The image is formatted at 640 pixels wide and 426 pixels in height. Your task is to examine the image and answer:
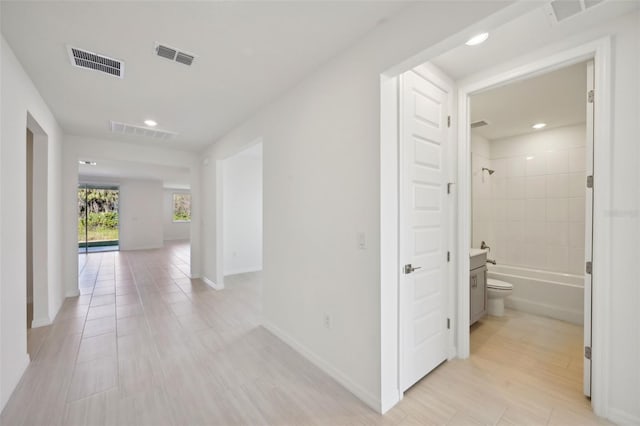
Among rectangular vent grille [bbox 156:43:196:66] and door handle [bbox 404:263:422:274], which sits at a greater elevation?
rectangular vent grille [bbox 156:43:196:66]

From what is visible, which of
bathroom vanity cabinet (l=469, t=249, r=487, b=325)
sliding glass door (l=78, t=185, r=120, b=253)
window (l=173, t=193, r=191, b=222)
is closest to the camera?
bathroom vanity cabinet (l=469, t=249, r=487, b=325)

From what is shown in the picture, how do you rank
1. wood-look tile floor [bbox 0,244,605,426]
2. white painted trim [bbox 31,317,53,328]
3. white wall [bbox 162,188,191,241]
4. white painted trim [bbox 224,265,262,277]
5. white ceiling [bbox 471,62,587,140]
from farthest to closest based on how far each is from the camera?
1. white wall [bbox 162,188,191,241]
2. white painted trim [bbox 224,265,262,277]
3. white painted trim [bbox 31,317,53,328]
4. white ceiling [bbox 471,62,587,140]
5. wood-look tile floor [bbox 0,244,605,426]

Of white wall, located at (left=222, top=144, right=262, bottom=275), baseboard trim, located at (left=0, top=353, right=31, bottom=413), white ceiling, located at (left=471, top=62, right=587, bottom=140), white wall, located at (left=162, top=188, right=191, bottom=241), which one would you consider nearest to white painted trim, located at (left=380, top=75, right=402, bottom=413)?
white ceiling, located at (left=471, top=62, right=587, bottom=140)

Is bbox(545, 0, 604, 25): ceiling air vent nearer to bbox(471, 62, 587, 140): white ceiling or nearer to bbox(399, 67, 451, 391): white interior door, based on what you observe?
bbox(471, 62, 587, 140): white ceiling

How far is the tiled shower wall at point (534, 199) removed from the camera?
3701mm

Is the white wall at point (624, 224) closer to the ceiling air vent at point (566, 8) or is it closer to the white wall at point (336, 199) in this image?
the ceiling air vent at point (566, 8)

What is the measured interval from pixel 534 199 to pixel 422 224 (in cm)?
319

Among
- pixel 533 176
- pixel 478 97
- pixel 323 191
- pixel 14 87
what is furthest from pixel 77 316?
pixel 533 176

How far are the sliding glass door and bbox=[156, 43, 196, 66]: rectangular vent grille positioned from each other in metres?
9.45

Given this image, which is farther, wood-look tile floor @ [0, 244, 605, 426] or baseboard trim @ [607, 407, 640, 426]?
wood-look tile floor @ [0, 244, 605, 426]

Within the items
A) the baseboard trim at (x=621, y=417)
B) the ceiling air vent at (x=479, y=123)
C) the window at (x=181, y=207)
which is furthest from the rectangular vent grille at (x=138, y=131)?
the window at (x=181, y=207)

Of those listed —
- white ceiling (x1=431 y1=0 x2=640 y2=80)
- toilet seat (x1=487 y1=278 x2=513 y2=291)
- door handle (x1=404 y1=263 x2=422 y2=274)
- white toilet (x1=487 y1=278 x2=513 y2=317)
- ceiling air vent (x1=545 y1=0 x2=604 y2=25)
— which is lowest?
white toilet (x1=487 y1=278 x2=513 y2=317)

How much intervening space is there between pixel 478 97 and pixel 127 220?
1072cm

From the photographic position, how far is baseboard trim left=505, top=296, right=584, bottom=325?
3.15 m
